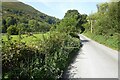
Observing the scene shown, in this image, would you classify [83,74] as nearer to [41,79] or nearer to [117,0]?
[41,79]

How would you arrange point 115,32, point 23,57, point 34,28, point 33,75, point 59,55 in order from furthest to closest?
point 115,32
point 59,55
point 34,28
point 23,57
point 33,75

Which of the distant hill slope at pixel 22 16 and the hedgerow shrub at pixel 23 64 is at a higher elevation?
the distant hill slope at pixel 22 16

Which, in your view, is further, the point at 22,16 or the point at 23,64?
the point at 22,16

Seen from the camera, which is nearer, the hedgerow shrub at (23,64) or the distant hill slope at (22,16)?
the hedgerow shrub at (23,64)

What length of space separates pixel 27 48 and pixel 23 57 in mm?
461

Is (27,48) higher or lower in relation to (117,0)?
lower

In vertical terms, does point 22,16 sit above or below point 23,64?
above

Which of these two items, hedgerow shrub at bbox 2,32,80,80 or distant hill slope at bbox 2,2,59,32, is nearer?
hedgerow shrub at bbox 2,32,80,80

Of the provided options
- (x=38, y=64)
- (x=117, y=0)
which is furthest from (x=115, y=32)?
(x=38, y=64)

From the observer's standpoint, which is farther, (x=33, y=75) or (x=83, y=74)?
(x=83, y=74)

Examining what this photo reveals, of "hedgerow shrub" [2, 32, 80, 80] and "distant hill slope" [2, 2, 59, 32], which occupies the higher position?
"distant hill slope" [2, 2, 59, 32]

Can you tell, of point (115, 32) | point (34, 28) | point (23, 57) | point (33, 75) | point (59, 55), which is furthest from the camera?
point (115, 32)

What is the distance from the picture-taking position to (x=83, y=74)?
32.8 ft

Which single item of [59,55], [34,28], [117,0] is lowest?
[59,55]
